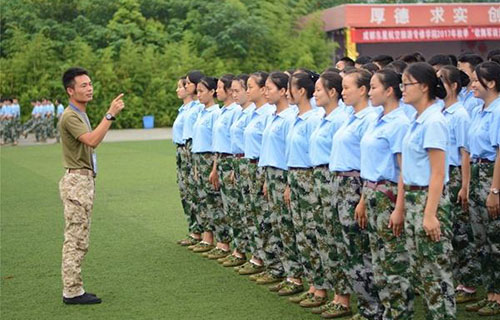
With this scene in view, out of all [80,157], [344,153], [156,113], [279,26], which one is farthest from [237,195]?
[279,26]

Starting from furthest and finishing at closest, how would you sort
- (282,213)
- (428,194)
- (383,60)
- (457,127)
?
(383,60) → (282,213) → (457,127) → (428,194)

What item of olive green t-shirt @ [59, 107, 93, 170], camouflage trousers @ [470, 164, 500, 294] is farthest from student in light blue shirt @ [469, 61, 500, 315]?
olive green t-shirt @ [59, 107, 93, 170]

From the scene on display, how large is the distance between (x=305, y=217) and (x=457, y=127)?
1.26 metres

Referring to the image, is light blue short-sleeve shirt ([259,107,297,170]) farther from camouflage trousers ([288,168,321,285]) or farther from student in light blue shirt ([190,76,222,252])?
student in light blue shirt ([190,76,222,252])

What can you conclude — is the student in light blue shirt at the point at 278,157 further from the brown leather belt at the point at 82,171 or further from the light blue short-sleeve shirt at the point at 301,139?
the brown leather belt at the point at 82,171

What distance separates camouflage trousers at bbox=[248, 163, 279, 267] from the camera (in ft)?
23.3

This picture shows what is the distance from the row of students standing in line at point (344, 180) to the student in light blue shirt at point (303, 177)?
0.03 ft

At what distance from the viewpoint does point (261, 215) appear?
282 inches

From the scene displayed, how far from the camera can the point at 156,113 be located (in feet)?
105

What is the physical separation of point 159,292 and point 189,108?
8.31ft

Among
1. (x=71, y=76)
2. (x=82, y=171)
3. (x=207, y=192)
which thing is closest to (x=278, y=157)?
(x=82, y=171)

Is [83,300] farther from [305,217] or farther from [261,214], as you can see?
[305,217]

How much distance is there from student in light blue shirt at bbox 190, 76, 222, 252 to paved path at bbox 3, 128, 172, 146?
17746mm

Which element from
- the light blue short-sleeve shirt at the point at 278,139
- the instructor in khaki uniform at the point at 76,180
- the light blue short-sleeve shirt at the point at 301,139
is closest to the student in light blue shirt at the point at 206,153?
the light blue short-sleeve shirt at the point at 278,139
